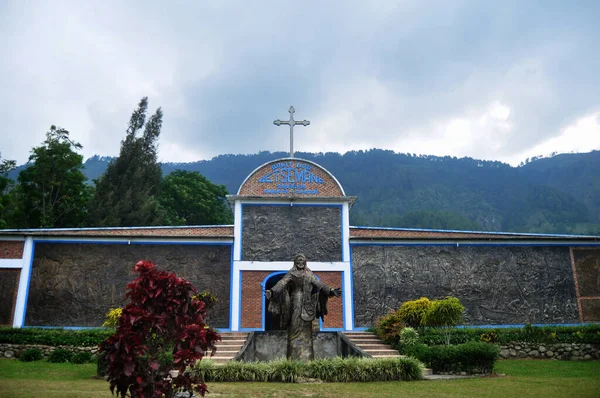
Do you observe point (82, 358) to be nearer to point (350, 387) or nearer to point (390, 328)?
point (350, 387)

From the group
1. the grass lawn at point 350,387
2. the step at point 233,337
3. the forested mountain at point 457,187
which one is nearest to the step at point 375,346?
the step at point 233,337

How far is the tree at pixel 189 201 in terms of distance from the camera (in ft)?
130

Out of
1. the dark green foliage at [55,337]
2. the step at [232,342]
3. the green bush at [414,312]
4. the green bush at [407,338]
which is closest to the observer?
the green bush at [407,338]

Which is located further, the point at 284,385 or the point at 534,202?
the point at 534,202

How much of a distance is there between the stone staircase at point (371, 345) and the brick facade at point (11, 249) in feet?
43.9

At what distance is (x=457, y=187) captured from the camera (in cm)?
12238

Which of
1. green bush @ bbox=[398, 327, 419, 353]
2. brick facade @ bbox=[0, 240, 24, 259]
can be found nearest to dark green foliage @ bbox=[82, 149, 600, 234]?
brick facade @ bbox=[0, 240, 24, 259]

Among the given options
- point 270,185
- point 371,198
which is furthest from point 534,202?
point 270,185

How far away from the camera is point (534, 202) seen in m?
99.0

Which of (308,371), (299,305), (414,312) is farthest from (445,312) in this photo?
(308,371)

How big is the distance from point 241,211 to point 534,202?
93879mm

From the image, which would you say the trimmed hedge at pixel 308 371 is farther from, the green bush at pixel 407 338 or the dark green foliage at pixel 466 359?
the green bush at pixel 407 338

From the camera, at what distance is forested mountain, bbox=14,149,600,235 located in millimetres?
89312

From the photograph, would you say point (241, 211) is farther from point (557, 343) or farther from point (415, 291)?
point (557, 343)
